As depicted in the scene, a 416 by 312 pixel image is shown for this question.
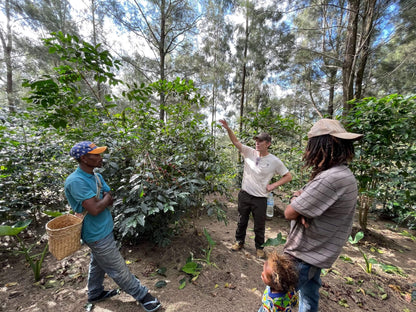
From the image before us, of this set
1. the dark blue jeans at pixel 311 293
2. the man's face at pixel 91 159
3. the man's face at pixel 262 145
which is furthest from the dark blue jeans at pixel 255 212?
the man's face at pixel 91 159

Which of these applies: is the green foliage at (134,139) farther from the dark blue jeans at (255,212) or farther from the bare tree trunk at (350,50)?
the bare tree trunk at (350,50)

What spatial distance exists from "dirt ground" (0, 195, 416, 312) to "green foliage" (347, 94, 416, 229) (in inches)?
38.7

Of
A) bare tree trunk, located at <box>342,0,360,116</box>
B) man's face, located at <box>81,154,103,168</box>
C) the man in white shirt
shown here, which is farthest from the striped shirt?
bare tree trunk, located at <box>342,0,360,116</box>

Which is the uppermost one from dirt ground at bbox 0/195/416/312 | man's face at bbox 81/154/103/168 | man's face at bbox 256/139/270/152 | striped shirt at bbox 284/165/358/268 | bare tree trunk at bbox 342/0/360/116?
bare tree trunk at bbox 342/0/360/116

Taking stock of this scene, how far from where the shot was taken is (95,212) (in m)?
1.35

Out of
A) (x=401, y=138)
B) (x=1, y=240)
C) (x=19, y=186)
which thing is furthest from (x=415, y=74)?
(x=1, y=240)

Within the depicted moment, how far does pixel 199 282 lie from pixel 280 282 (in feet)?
4.26

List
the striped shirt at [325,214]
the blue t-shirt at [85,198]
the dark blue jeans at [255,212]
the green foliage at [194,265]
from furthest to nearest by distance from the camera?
1. the dark blue jeans at [255,212]
2. the green foliage at [194,265]
3. the blue t-shirt at [85,198]
4. the striped shirt at [325,214]

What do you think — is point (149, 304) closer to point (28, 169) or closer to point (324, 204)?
point (324, 204)

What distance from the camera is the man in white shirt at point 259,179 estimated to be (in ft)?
7.46

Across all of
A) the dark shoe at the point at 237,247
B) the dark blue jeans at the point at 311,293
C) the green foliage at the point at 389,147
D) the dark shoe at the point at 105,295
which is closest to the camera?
the dark blue jeans at the point at 311,293

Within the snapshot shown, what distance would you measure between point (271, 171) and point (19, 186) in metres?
3.42

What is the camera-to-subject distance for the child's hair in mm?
987

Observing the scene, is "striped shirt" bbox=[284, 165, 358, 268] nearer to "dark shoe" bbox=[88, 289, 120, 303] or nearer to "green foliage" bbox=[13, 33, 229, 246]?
"green foliage" bbox=[13, 33, 229, 246]
